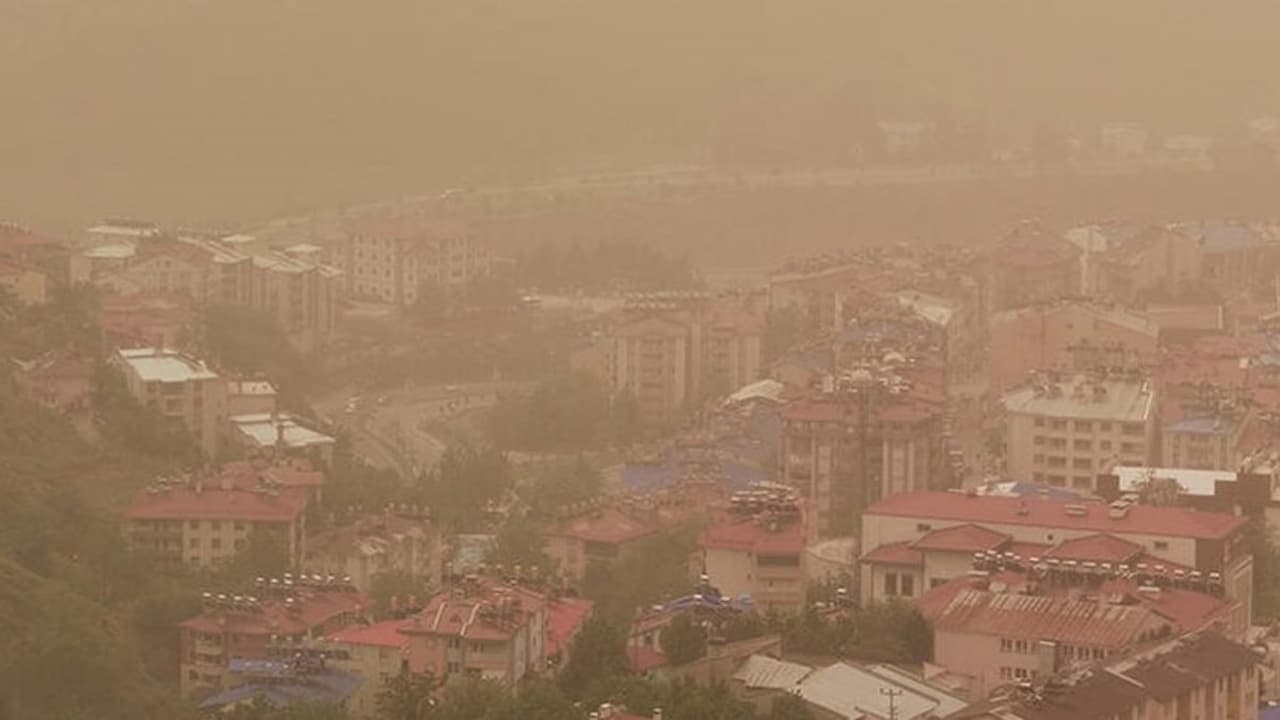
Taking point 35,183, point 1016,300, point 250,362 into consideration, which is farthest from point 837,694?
point 35,183

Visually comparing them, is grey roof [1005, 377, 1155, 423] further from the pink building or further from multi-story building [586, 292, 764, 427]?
the pink building

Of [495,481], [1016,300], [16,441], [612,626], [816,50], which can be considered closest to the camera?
[612,626]

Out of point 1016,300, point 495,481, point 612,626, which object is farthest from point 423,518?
point 1016,300

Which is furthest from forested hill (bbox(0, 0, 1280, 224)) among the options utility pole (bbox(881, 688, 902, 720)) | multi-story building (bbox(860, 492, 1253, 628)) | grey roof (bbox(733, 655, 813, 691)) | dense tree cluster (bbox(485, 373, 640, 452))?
utility pole (bbox(881, 688, 902, 720))

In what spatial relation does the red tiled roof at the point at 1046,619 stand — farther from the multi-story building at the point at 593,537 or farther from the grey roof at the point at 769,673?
the multi-story building at the point at 593,537

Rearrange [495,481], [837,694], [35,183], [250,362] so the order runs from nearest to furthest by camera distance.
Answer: [837,694]
[495,481]
[250,362]
[35,183]

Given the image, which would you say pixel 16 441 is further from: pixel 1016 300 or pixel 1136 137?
pixel 1136 137

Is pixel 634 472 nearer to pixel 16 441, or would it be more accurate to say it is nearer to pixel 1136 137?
pixel 16 441

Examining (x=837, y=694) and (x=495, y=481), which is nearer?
(x=837, y=694)
